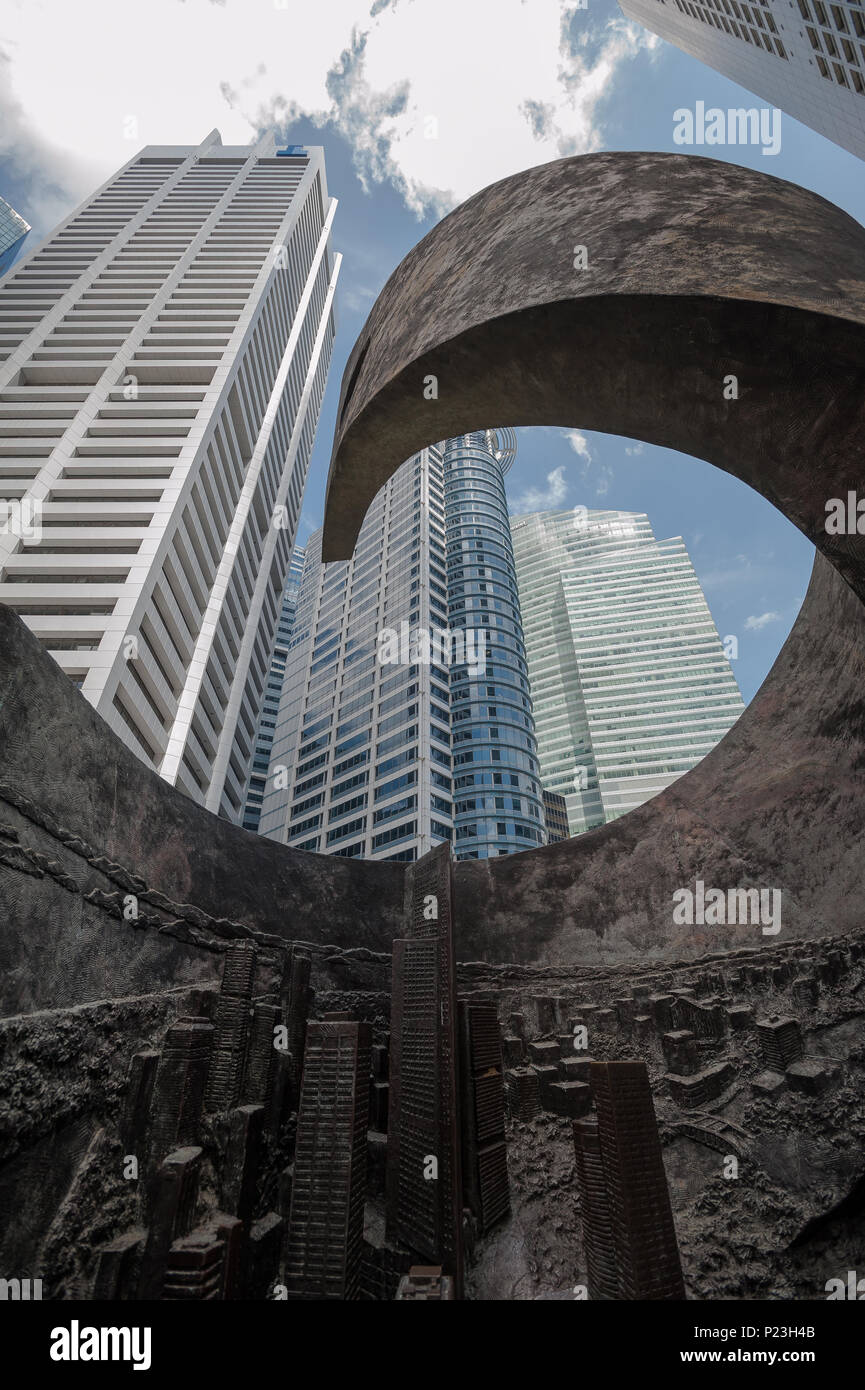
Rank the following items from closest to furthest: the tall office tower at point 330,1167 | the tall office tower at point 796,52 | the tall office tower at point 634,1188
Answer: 1. the tall office tower at point 634,1188
2. the tall office tower at point 330,1167
3. the tall office tower at point 796,52

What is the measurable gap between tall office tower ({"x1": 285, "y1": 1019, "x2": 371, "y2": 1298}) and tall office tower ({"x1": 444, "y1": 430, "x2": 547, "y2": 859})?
94.4 feet

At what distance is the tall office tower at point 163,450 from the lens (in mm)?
20625

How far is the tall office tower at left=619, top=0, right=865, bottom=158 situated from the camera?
18875 millimetres

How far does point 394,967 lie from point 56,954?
140 inches

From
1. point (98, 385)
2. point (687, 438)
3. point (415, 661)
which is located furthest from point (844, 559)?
point (415, 661)

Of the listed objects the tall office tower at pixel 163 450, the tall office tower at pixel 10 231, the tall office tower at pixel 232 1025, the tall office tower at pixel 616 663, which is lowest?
the tall office tower at pixel 232 1025

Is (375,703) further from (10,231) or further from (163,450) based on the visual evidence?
(10,231)

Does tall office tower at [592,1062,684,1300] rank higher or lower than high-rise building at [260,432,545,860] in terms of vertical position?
lower

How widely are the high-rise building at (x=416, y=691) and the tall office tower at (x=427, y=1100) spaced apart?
28.3 metres

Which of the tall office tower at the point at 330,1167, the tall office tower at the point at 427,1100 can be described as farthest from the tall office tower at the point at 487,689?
the tall office tower at the point at 330,1167

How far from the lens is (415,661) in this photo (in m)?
44.1

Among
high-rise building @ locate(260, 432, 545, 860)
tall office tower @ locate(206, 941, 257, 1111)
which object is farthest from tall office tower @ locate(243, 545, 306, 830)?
tall office tower @ locate(206, 941, 257, 1111)

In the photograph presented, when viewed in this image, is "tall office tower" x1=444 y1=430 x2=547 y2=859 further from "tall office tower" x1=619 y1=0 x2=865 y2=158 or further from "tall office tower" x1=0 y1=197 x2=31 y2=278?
"tall office tower" x1=0 y1=197 x2=31 y2=278

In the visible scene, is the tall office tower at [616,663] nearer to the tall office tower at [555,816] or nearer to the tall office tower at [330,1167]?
the tall office tower at [555,816]
